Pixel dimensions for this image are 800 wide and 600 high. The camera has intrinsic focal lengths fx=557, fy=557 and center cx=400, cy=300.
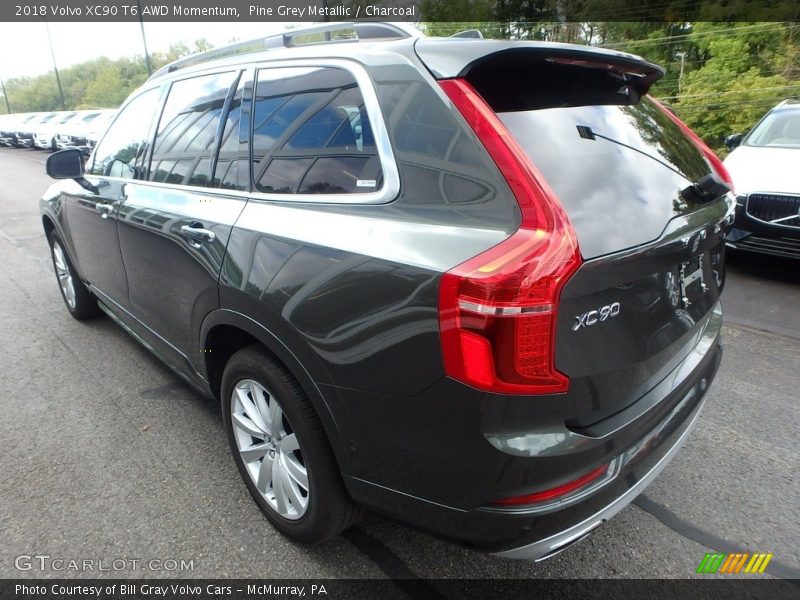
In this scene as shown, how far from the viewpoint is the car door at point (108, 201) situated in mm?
3312

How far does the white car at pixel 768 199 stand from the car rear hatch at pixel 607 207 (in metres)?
3.65

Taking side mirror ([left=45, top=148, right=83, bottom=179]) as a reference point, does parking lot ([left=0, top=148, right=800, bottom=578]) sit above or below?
below

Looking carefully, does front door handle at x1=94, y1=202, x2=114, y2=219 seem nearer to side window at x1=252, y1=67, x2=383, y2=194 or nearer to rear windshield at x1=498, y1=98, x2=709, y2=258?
side window at x1=252, y1=67, x2=383, y2=194

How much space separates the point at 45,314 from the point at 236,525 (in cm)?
355

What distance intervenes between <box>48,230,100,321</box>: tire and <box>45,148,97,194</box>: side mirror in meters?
0.83

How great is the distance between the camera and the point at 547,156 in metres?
1.64

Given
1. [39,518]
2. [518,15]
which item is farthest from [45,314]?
[518,15]

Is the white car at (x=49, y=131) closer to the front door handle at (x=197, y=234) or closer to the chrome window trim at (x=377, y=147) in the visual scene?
the front door handle at (x=197, y=234)

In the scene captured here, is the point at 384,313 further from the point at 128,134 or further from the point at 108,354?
the point at 108,354

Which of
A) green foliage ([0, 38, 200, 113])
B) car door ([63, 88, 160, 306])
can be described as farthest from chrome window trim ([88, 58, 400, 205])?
green foliage ([0, 38, 200, 113])

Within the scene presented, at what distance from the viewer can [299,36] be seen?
8.52 feet

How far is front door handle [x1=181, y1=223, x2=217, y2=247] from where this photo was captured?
2.34 meters

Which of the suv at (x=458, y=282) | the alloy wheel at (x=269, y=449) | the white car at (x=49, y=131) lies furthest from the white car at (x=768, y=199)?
the white car at (x=49, y=131)

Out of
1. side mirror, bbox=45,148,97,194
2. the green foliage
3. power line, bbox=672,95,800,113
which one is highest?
the green foliage
